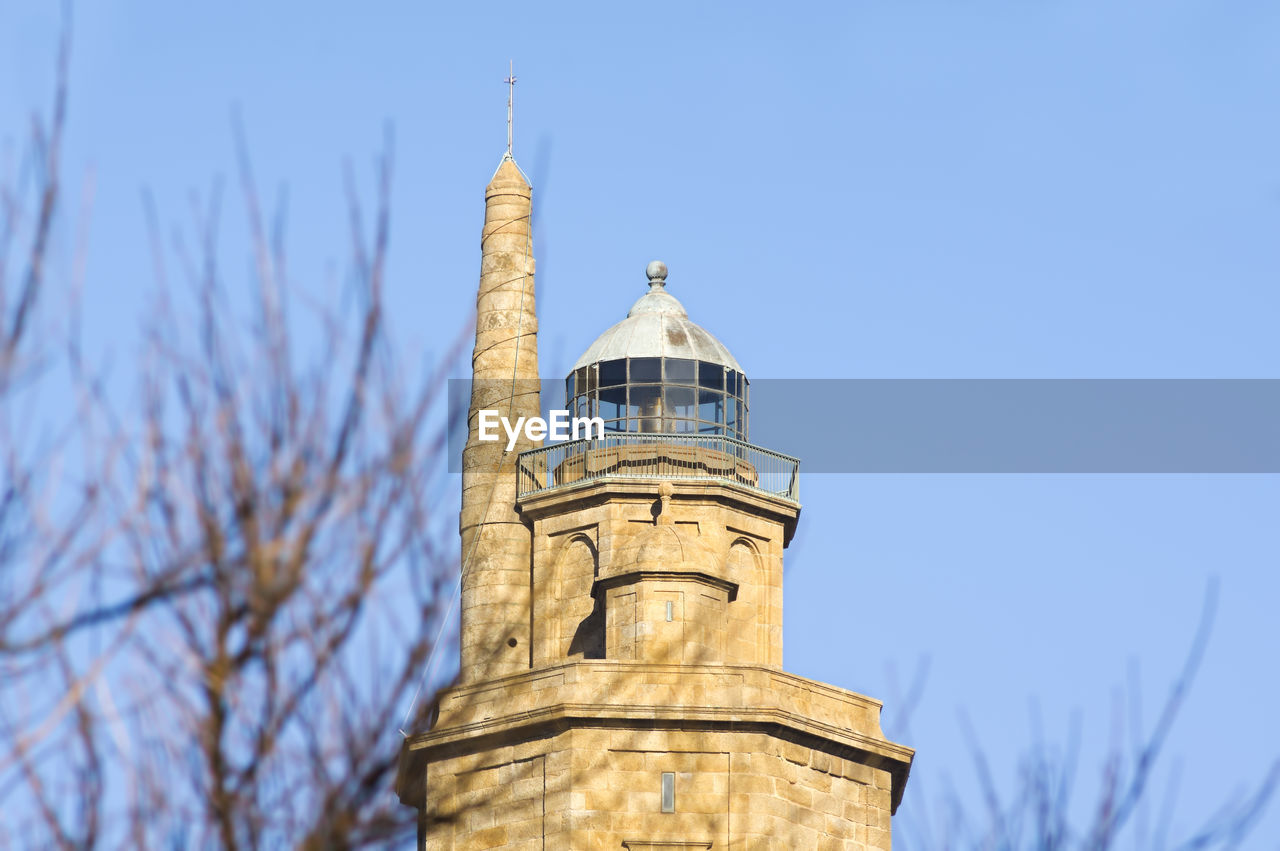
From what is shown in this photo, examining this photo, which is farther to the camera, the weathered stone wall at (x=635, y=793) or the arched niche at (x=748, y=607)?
the arched niche at (x=748, y=607)

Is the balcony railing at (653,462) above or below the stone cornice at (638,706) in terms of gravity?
above

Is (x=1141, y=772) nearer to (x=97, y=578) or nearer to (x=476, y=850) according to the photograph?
(x=97, y=578)

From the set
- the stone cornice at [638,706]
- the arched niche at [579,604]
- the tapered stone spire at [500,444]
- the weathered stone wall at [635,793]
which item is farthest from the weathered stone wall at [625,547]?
the weathered stone wall at [635,793]

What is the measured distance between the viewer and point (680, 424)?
178 ft

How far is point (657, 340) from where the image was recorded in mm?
54906

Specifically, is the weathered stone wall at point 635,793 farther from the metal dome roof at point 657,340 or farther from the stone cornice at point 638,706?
the metal dome roof at point 657,340

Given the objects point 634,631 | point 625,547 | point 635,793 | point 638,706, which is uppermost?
point 625,547

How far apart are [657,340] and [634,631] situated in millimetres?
7996

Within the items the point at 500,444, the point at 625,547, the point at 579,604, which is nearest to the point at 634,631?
→ the point at 625,547

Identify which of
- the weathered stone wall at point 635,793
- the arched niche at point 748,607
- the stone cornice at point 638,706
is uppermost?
the arched niche at point 748,607

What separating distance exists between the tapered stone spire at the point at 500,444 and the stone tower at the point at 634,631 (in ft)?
0.17

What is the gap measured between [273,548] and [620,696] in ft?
106

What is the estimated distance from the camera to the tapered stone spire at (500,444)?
53.6 metres

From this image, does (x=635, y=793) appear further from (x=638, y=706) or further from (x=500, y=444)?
(x=500, y=444)
